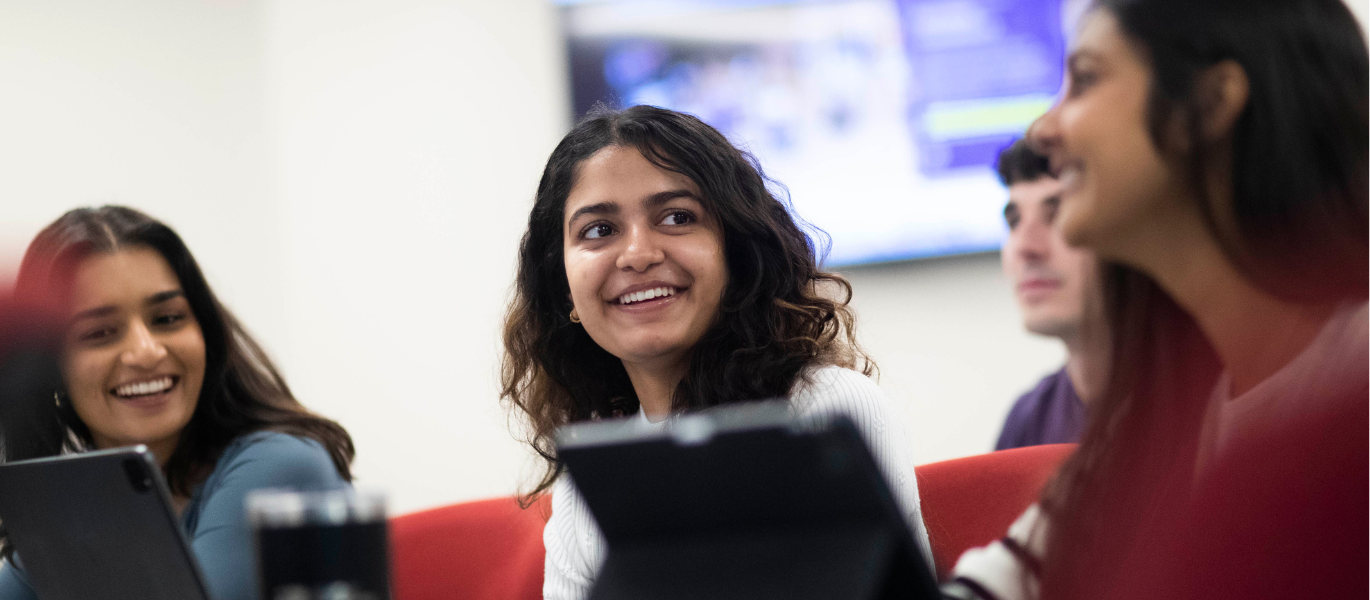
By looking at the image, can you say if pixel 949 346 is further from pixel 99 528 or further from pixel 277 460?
pixel 99 528

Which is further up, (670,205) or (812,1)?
(812,1)

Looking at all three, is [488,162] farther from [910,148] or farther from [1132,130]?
[1132,130]

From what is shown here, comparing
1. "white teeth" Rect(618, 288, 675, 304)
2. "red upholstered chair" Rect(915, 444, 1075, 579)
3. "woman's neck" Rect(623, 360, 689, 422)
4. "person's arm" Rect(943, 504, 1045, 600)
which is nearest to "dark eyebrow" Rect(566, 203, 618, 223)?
"white teeth" Rect(618, 288, 675, 304)

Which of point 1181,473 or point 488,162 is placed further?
point 488,162

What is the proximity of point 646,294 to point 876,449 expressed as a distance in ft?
1.28

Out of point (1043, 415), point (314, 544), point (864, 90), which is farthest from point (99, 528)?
point (864, 90)

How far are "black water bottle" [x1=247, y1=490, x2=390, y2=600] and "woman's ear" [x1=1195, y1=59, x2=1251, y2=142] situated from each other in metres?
0.52

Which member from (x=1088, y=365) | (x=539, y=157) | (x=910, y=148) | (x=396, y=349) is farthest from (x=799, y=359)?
(x=396, y=349)

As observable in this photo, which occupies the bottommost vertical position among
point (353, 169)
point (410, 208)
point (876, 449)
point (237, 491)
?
point (237, 491)

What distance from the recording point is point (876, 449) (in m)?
1.35

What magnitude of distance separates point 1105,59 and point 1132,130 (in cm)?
5

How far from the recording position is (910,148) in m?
2.94

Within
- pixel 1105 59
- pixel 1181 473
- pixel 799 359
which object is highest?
pixel 1105 59

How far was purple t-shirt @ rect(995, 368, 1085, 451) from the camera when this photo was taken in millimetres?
2020
